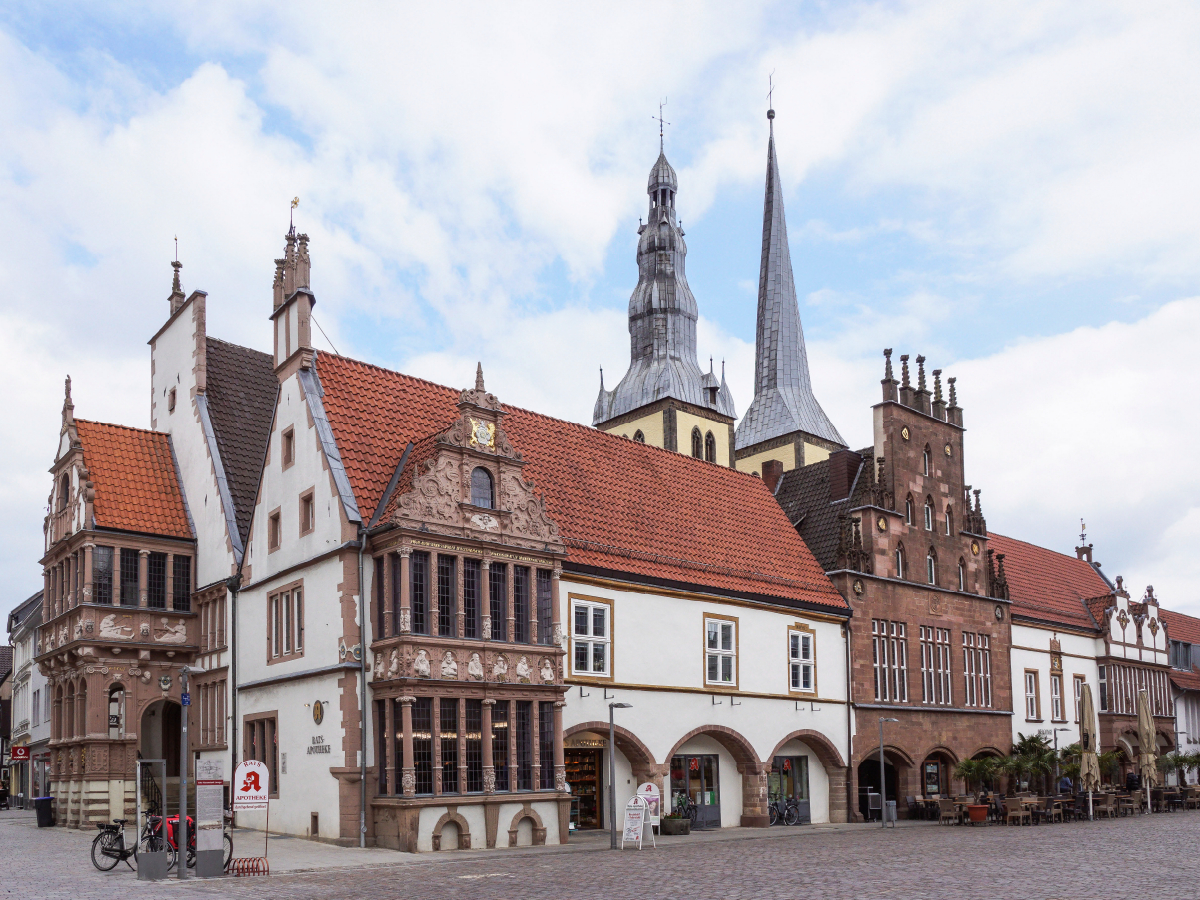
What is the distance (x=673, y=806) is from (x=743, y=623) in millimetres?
5919

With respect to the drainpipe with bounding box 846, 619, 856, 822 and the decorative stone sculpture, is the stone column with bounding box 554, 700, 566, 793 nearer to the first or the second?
the decorative stone sculpture

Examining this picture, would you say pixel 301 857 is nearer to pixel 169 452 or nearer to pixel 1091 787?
pixel 169 452

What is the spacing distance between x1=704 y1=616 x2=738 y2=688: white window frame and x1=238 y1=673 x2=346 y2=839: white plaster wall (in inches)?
464

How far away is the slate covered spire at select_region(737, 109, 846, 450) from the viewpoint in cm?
9631

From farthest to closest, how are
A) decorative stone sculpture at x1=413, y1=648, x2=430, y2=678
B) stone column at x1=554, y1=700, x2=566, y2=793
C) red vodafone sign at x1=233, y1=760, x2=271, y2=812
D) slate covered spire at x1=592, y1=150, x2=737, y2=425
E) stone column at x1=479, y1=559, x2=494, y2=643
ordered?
slate covered spire at x1=592, y1=150, x2=737, y2=425 < stone column at x1=554, y1=700, x2=566, y2=793 < stone column at x1=479, y1=559, x2=494, y2=643 < decorative stone sculpture at x1=413, y1=648, x2=430, y2=678 < red vodafone sign at x1=233, y1=760, x2=271, y2=812

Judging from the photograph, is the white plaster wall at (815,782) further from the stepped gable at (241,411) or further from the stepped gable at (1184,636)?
the stepped gable at (1184,636)

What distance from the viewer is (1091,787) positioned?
140 ft

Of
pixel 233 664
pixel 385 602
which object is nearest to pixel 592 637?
pixel 385 602

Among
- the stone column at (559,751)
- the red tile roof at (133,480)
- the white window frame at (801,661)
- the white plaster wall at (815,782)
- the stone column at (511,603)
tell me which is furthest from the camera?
the white plaster wall at (815,782)

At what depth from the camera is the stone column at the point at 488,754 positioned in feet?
94.9

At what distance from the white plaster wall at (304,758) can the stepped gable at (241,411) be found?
6697mm

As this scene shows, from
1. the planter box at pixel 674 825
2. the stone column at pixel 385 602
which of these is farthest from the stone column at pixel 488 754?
the planter box at pixel 674 825

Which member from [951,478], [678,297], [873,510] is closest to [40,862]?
[873,510]

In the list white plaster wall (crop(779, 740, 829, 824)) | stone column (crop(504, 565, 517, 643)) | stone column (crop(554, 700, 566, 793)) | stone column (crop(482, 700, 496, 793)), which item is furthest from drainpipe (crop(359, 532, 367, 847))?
white plaster wall (crop(779, 740, 829, 824))
